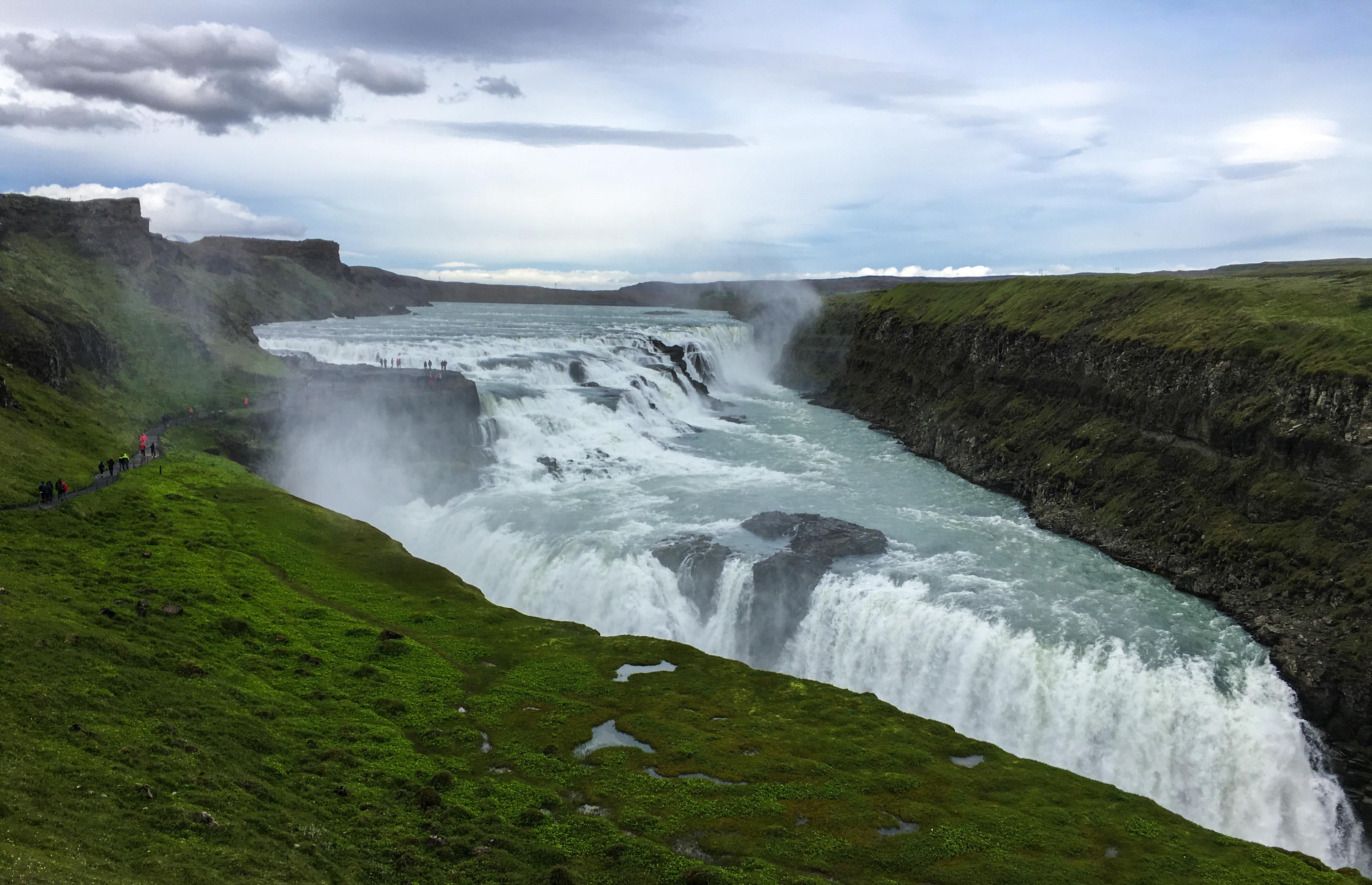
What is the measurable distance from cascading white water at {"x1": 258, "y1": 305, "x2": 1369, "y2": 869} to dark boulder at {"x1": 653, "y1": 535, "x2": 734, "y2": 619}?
330 mm

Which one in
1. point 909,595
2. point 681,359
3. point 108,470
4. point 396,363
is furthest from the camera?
point 681,359

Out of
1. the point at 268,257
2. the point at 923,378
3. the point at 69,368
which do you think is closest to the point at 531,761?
the point at 69,368

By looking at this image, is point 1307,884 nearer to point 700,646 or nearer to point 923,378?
point 700,646

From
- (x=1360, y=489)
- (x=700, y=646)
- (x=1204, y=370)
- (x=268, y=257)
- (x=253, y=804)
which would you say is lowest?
(x=700, y=646)

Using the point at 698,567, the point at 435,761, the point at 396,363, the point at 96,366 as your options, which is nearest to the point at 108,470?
the point at 96,366

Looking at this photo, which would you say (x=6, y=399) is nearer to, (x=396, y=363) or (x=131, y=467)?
(x=131, y=467)

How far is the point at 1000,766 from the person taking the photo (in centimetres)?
2362

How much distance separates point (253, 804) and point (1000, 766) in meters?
18.8

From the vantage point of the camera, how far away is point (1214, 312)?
47219mm

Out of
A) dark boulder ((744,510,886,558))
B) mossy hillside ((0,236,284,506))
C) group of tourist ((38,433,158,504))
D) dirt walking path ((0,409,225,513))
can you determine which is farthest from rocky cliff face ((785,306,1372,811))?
mossy hillside ((0,236,284,506))

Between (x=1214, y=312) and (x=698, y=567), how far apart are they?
33028mm

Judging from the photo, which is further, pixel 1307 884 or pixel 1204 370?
pixel 1204 370

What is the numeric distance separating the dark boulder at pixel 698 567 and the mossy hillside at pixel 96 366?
2532 centimetres

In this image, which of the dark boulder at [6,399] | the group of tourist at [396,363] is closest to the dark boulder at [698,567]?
the dark boulder at [6,399]
